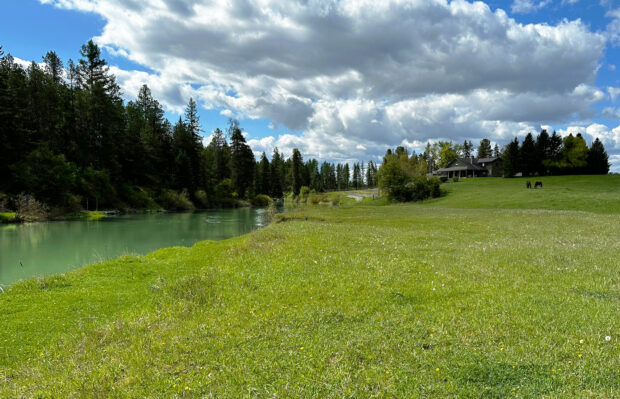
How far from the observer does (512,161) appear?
94062mm

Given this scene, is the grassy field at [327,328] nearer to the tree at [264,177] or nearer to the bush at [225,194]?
the bush at [225,194]

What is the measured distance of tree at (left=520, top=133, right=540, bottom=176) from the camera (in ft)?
304

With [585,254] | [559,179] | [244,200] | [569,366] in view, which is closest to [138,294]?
[569,366]

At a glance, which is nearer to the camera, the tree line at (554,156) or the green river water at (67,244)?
the green river water at (67,244)

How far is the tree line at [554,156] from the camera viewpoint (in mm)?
89062

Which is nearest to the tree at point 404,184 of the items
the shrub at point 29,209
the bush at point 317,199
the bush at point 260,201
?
the bush at point 317,199

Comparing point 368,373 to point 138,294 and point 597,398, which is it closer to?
point 597,398

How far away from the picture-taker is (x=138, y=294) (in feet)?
33.8

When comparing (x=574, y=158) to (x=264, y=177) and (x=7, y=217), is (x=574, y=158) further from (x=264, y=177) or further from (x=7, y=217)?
(x=7, y=217)

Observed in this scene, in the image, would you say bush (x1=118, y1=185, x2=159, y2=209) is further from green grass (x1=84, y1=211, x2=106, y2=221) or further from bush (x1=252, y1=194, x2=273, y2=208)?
bush (x1=252, y1=194, x2=273, y2=208)

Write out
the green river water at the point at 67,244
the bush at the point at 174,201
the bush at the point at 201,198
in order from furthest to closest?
the bush at the point at 201,198 → the bush at the point at 174,201 → the green river water at the point at 67,244

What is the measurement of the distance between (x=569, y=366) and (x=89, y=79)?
3236 inches

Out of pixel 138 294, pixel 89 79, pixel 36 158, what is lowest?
pixel 138 294

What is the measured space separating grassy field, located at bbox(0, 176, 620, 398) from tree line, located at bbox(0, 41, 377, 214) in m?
45.6
